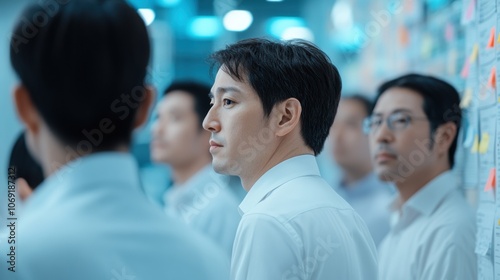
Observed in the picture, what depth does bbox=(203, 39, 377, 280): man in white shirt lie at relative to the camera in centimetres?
147

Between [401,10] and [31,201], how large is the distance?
332cm

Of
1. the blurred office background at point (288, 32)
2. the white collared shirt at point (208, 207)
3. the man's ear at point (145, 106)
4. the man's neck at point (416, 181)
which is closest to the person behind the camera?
the man's ear at point (145, 106)

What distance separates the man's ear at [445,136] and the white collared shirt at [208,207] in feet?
3.28

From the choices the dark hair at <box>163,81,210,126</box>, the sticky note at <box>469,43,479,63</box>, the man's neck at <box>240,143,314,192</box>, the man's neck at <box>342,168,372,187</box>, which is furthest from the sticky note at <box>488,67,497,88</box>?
the man's neck at <box>342,168,372,187</box>

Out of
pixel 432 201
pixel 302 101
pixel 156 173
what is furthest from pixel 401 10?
pixel 156 173

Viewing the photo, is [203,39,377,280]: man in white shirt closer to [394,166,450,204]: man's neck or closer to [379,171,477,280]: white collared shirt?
[379,171,477,280]: white collared shirt

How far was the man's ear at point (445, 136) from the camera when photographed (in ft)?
7.92

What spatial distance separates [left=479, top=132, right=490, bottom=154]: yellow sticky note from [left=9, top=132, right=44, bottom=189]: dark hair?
1419 millimetres

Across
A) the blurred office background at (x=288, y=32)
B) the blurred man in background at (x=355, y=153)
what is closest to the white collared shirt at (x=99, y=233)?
the blurred office background at (x=288, y=32)

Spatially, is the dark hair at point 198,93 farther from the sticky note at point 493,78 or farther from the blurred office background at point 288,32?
the sticky note at point 493,78

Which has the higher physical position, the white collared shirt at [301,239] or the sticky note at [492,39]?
the sticky note at [492,39]

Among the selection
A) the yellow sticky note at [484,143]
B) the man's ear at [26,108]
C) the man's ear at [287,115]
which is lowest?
→ the man's ear at [26,108]

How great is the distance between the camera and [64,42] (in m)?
0.98

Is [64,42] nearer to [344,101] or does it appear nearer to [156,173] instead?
[344,101]
